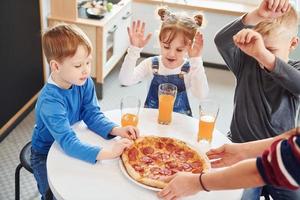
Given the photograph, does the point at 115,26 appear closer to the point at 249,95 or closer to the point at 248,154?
the point at 249,95

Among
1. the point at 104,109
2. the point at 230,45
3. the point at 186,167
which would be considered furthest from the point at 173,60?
the point at 104,109

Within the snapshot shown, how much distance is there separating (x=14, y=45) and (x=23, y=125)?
0.59 m

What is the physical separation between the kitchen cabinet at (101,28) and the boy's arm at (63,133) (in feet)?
5.24

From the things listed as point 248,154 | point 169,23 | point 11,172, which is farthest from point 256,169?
point 11,172

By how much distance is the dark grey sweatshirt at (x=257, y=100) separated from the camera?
1.85m

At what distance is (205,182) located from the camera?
47.1 inches

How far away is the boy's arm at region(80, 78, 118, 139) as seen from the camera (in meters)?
1.67

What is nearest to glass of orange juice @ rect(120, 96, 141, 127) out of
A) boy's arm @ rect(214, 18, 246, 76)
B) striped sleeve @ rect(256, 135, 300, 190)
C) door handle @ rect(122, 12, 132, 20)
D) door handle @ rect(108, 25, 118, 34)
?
boy's arm @ rect(214, 18, 246, 76)

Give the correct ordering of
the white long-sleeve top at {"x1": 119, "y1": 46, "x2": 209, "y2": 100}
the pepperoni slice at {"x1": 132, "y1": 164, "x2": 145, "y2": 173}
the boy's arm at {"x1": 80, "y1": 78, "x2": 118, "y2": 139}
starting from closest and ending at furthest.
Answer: the pepperoni slice at {"x1": 132, "y1": 164, "x2": 145, "y2": 173} → the boy's arm at {"x1": 80, "y1": 78, "x2": 118, "y2": 139} → the white long-sleeve top at {"x1": 119, "y1": 46, "x2": 209, "y2": 100}

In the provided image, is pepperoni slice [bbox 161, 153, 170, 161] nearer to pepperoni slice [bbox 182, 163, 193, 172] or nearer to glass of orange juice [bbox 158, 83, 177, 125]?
pepperoni slice [bbox 182, 163, 193, 172]

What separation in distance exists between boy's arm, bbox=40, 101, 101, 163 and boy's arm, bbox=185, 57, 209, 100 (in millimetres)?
684

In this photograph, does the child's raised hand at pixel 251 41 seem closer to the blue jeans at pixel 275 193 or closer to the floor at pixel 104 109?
the blue jeans at pixel 275 193

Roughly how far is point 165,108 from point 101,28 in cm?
152

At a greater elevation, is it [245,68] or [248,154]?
[245,68]
